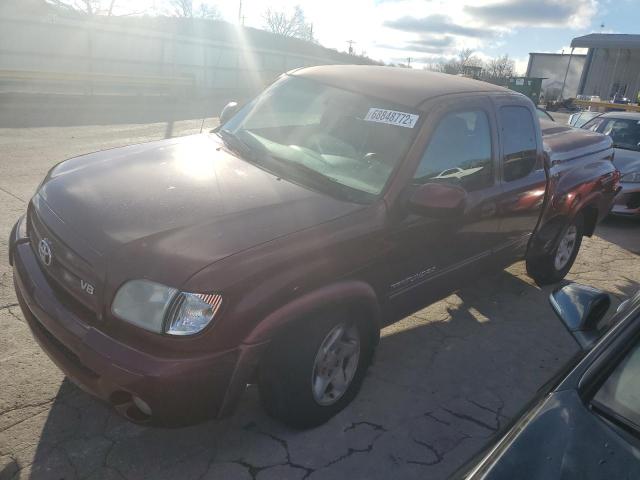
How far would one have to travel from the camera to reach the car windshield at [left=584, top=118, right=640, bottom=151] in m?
9.12

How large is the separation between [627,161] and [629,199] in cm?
71

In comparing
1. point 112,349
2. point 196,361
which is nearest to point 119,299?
point 112,349

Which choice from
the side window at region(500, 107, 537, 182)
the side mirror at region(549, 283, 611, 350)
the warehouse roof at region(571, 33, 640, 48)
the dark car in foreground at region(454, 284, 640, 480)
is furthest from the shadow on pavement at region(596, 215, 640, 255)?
the warehouse roof at region(571, 33, 640, 48)

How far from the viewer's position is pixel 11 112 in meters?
13.6

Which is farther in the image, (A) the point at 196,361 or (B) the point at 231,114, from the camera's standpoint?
(B) the point at 231,114

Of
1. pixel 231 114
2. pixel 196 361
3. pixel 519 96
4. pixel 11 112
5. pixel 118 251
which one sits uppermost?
pixel 519 96

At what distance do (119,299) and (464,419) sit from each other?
2139 mm

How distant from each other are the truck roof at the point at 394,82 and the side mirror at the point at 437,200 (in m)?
0.71

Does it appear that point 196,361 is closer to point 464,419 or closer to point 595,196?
point 464,419

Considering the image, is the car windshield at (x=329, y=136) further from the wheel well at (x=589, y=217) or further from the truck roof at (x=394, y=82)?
the wheel well at (x=589, y=217)

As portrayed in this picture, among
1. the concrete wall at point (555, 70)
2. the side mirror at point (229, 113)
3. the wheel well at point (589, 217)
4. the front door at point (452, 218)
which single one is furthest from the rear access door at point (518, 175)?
the concrete wall at point (555, 70)

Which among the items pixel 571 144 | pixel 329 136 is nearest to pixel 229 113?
pixel 329 136

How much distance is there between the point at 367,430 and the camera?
3.01 metres

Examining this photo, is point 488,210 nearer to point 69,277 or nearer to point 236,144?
point 236,144
